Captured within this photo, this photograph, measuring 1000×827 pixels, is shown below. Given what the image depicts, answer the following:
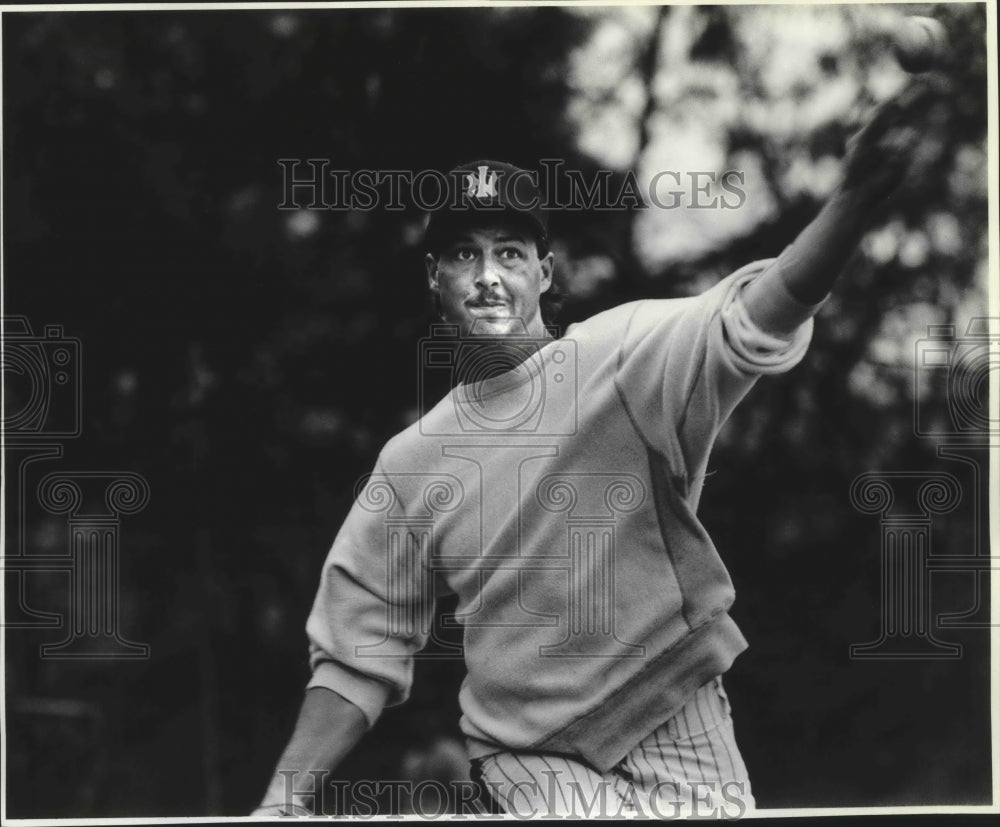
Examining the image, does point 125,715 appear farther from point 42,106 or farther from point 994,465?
point 994,465

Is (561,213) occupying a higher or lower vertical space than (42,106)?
lower

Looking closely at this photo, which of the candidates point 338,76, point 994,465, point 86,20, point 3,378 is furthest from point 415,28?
point 994,465

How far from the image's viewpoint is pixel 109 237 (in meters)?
4.36

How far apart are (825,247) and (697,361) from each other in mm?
430

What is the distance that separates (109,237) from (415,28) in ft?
3.86

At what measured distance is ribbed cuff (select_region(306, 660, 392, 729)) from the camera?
165 inches
